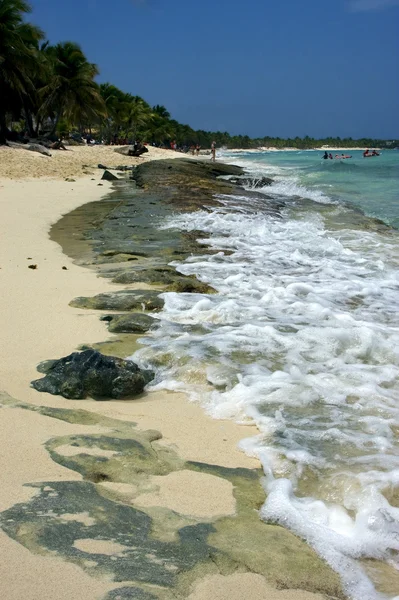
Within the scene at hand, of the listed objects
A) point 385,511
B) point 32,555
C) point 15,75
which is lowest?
point 385,511

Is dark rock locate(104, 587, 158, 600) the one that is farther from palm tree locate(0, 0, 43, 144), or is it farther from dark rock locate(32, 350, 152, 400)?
palm tree locate(0, 0, 43, 144)

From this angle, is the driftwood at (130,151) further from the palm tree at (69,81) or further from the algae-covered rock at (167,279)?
the algae-covered rock at (167,279)

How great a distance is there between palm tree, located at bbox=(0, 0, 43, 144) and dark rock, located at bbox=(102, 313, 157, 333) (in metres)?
27.9

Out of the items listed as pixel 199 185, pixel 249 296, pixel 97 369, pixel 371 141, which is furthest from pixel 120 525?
pixel 371 141

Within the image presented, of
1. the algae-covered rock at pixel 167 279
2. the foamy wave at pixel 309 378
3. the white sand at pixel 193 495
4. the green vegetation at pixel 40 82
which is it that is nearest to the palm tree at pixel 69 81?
the green vegetation at pixel 40 82

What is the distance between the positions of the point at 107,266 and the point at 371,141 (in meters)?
197

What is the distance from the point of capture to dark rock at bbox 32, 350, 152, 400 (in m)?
3.34

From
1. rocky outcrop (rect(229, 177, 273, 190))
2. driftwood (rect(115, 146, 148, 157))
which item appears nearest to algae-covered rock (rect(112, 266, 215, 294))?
rocky outcrop (rect(229, 177, 273, 190))

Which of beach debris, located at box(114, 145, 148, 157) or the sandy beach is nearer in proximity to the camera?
the sandy beach

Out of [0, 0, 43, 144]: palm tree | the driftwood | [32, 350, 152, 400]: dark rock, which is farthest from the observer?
the driftwood

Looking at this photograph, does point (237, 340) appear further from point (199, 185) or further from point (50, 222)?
point (199, 185)

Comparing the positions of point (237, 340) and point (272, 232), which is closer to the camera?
point (237, 340)

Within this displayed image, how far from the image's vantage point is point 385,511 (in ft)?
7.61

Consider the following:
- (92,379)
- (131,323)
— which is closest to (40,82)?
(131,323)
